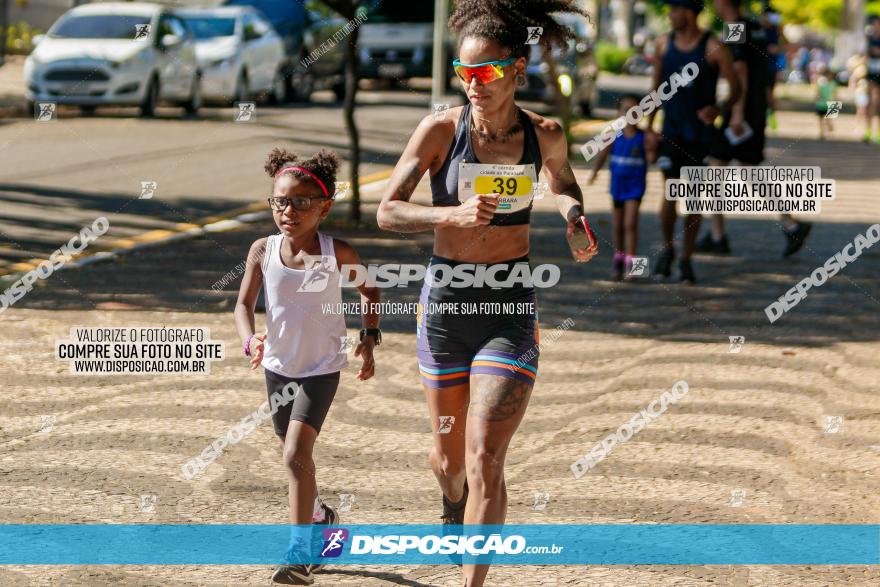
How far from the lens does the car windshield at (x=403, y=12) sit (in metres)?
31.2

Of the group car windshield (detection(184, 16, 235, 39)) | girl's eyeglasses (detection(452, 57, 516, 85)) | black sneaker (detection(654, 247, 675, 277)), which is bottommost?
black sneaker (detection(654, 247, 675, 277))

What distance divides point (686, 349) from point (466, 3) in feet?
14.6

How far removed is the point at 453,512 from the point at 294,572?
0.69m

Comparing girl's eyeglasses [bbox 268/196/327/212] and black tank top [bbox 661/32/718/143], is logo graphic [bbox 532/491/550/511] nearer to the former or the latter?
girl's eyeglasses [bbox 268/196/327/212]

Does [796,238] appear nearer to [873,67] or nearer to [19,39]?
[873,67]

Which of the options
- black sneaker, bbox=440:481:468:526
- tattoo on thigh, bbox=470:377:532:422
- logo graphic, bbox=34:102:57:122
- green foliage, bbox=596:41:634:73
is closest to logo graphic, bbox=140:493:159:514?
black sneaker, bbox=440:481:468:526

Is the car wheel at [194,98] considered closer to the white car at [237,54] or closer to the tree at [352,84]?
the white car at [237,54]

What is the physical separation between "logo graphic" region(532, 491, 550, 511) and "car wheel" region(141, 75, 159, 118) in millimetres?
17235

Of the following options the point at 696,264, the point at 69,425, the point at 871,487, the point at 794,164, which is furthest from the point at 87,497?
the point at 794,164

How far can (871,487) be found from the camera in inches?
250

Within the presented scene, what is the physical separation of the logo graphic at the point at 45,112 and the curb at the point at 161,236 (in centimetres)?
591

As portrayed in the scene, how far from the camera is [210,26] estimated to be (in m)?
26.0

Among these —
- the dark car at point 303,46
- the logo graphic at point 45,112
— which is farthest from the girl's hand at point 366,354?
the dark car at point 303,46

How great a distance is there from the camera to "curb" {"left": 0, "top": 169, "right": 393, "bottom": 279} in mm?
11008
